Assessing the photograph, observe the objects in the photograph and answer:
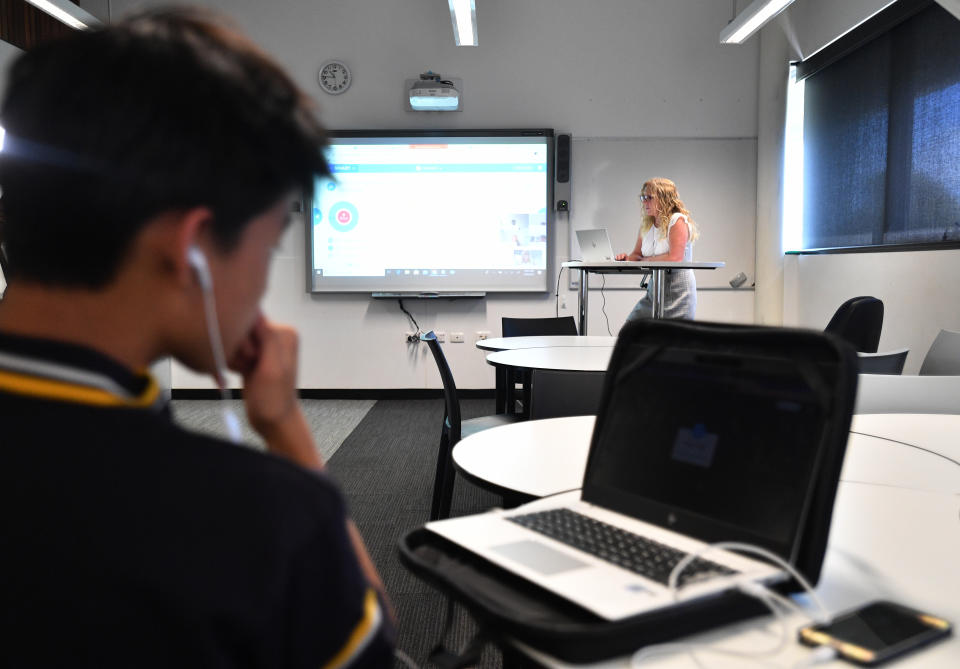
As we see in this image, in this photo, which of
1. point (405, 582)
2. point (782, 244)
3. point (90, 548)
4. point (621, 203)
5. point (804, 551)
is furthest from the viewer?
point (621, 203)

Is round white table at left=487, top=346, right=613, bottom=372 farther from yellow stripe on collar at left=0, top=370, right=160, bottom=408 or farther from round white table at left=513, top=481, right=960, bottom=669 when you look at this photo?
yellow stripe on collar at left=0, top=370, right=160, bottom=408

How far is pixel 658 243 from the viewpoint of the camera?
4.55 meters

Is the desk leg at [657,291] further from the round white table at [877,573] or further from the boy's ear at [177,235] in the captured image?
the boy's ear at [177,235]

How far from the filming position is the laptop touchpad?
0.72 meters

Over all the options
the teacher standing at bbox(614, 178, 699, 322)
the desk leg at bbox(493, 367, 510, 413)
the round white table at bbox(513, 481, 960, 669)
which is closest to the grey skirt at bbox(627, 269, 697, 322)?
the teacher standing at bbox(614, 178, 699, 322)

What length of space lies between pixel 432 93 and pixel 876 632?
5.54 meters

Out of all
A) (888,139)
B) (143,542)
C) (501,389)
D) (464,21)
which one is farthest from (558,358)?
(464,21)

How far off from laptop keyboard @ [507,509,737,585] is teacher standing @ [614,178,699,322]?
3.09 meters

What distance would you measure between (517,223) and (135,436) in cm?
561

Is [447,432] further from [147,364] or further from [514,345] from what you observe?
[147,364]

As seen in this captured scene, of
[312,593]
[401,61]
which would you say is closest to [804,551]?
[312,593]

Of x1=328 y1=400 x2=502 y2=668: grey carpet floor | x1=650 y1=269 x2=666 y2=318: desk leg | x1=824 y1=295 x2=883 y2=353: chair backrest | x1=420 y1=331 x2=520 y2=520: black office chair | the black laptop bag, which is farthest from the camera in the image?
x1=650 y1=269 x2=666 y2=318: desk leg

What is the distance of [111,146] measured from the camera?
0.50 meters

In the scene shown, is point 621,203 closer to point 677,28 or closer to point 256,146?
point 677,28
